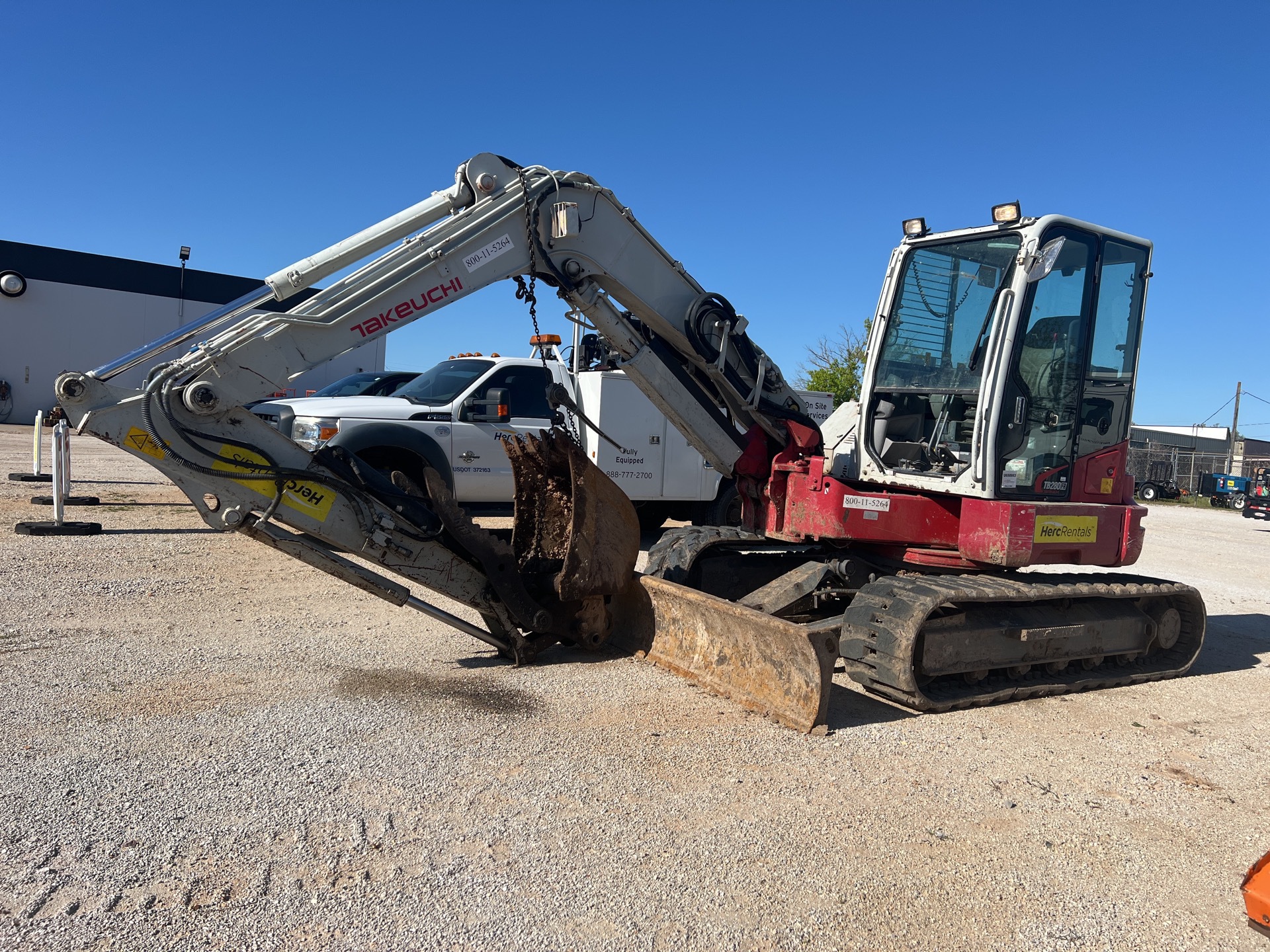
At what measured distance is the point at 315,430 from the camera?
9.98 m

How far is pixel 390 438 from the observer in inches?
388

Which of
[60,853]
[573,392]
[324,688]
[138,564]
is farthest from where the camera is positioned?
[573,392]

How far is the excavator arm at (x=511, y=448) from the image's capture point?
480 cm

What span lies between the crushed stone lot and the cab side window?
4.67 meters

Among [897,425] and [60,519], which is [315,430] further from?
[897,425]

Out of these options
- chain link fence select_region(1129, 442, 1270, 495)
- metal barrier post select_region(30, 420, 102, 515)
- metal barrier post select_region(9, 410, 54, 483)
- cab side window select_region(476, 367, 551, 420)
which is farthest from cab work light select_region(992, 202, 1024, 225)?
chain link fence select_region(1129, 442, 1270, 495)

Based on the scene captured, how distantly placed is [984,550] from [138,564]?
7.08 m

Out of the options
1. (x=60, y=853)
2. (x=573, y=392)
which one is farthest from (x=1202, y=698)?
(x=573, y=392)

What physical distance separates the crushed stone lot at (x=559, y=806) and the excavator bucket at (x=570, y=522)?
0.62 metres

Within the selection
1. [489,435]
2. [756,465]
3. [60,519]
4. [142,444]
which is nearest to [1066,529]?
[756,465]

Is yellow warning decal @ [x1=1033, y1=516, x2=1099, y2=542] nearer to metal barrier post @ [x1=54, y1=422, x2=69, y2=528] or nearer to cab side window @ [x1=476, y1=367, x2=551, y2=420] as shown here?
cab side window @ [x1=476, y1=367, x2=551, y2=420]

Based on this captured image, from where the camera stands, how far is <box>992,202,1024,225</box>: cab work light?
572 centimetres

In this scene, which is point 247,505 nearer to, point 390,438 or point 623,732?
point 623,732

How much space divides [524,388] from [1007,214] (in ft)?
20.9
